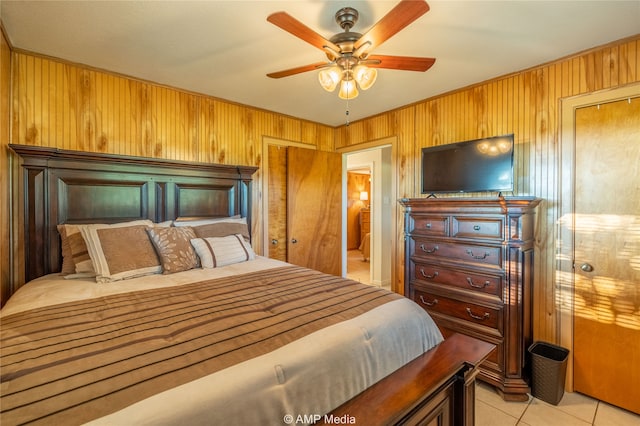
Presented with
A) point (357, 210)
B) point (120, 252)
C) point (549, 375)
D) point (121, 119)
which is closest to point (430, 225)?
point (549, 375)

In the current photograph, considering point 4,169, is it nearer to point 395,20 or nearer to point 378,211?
point 395,20

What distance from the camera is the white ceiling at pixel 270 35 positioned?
166 centimetres

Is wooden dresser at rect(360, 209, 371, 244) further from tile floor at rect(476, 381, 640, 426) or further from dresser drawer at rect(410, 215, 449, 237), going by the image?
tile floor at rect(476, 381, 640, 426)

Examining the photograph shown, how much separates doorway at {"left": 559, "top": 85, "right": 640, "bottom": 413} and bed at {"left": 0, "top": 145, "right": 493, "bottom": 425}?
129cm

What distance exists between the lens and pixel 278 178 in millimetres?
3576

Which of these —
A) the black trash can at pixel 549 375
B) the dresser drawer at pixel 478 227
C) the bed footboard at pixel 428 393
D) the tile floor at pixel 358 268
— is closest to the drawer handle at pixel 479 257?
the dresser drawer at pixel 478 227

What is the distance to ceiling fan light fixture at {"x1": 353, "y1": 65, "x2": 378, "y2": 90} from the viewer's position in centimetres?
168

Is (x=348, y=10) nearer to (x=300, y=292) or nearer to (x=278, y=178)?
(x=300, y=292)

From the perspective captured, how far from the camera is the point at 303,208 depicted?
3623mm

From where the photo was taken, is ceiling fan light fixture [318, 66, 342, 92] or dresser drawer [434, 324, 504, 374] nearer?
ceiling fan light fixture [318, 66, 342, 92]

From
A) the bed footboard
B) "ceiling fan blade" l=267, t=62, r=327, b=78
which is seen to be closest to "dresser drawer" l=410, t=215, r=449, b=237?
the bed footboard

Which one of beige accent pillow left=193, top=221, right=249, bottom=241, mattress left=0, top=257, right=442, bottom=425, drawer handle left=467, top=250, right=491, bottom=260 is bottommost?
mattress left=0, top=257, right=442, bottom=425

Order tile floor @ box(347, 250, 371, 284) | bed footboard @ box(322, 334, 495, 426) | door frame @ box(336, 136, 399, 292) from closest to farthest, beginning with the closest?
bed footboard @ box(322, 334, 495, 426) → door frame @ box(336, 136, 399, 292) → tile floor @ box(347, 250, 371, 284)

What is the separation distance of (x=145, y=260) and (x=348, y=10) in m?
2.07
